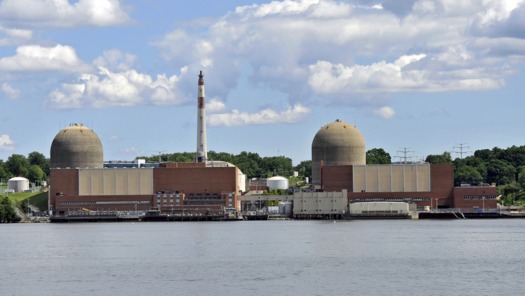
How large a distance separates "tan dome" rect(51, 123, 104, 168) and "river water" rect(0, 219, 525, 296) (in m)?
56.7

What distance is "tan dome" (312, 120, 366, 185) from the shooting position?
159 metres

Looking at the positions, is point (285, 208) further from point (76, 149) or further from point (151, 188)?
point (76, 149)

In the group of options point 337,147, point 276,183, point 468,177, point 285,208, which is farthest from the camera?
point 468,177

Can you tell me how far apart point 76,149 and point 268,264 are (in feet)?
319

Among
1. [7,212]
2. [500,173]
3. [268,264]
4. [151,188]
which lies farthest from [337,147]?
[268,264]

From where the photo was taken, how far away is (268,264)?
67062mm

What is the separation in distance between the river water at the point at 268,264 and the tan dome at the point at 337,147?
55556 millimetres

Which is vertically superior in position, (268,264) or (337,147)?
(337,147)

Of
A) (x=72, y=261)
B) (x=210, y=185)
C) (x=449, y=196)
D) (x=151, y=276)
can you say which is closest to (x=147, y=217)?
(x=210, y=185)

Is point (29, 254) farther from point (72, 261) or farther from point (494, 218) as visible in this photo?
point (494, 218)

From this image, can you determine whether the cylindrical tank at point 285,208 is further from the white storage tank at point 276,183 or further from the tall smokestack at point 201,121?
the white storage tank at point 276,183

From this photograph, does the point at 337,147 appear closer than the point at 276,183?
Yes

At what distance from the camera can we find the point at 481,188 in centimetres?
14538

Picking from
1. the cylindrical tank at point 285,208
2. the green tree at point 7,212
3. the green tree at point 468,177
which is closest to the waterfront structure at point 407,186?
the cylindrical tank at point 285,208
